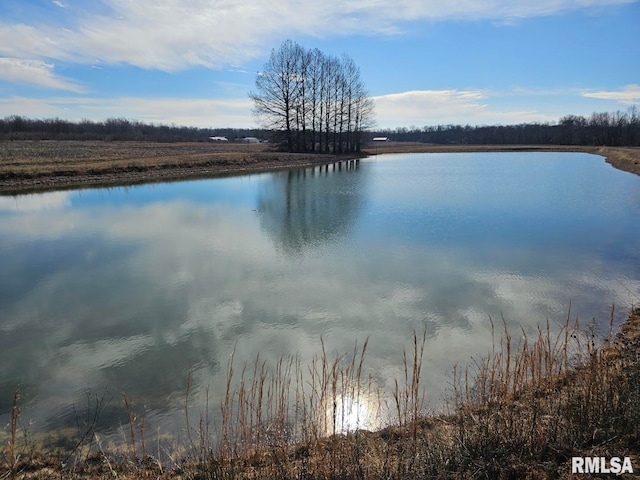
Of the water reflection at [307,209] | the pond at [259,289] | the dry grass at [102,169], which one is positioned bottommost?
the pond at [259,289]

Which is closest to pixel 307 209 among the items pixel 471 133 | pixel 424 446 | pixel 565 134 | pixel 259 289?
pixel 259 289

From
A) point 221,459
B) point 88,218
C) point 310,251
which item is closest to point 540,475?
point 221,459

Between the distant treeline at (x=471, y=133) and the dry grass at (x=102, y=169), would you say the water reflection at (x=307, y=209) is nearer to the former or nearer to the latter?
the dry grass at (x=102, y=169)

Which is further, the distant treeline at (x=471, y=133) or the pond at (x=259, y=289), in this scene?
the distant treeline at (x=471, y=133)

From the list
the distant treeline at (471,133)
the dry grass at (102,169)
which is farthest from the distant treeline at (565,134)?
the dry grass at (102,169)

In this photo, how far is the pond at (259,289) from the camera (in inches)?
169

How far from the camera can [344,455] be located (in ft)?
9.05

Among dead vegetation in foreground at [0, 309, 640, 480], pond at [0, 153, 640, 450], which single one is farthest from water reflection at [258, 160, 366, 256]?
dead vegetation in foreground at [0, 309, 640, 480]

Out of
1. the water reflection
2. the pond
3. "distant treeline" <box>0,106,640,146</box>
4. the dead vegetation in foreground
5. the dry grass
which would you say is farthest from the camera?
"distant treeline" <box>0,106,640,146</box>

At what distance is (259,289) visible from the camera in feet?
22.0

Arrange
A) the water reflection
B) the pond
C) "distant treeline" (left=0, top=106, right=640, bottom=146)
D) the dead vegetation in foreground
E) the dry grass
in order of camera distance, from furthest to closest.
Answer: "distant treeline" (left=0, top=106, right=640, bottom=146) → the dry grass → the water reflection → the pond → the dead vegetation in foreground

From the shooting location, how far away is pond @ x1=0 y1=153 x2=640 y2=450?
4.30m

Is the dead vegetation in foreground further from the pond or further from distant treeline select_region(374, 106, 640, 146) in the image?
distant treeline select_region(374, 106, 640, 146)

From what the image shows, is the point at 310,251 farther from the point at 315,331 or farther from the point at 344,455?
the point at 344,455
